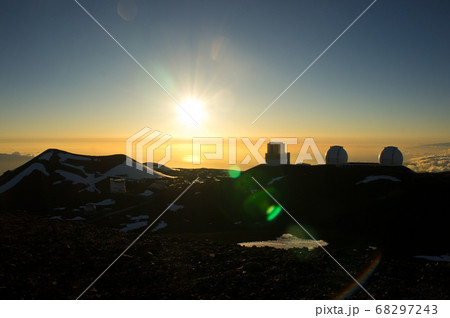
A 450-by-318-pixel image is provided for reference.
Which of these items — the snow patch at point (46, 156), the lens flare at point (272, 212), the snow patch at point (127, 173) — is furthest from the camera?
the snow patch at point (127, 173)

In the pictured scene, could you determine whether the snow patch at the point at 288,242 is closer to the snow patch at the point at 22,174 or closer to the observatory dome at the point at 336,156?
the observatory dome at the point at 336,156

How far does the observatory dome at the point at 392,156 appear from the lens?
193 feet

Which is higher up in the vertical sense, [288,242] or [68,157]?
[68,157]

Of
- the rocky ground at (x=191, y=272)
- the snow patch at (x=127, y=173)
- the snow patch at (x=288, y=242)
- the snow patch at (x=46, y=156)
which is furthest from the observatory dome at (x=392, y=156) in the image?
the snow patch at (x=46, y=156)

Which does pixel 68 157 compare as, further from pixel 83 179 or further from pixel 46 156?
pixel 83 179

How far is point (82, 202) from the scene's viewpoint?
191 ft

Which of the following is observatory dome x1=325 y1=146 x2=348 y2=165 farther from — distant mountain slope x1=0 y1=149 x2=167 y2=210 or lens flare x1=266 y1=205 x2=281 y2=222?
distant mountain slope x1=0 y1=149 x2=167 y2=210

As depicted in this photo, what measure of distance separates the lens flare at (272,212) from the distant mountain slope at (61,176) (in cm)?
3883

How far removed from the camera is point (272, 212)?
1857 inches

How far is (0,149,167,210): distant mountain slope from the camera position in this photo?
204ft

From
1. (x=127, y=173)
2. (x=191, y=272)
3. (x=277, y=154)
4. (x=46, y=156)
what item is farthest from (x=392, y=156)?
(x=46, y=156)

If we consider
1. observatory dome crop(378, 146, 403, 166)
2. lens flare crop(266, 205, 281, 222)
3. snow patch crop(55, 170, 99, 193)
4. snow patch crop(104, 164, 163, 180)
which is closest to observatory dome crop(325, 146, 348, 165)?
observatory dome crop(378, 146, 403, 166)

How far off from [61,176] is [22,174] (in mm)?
9479
